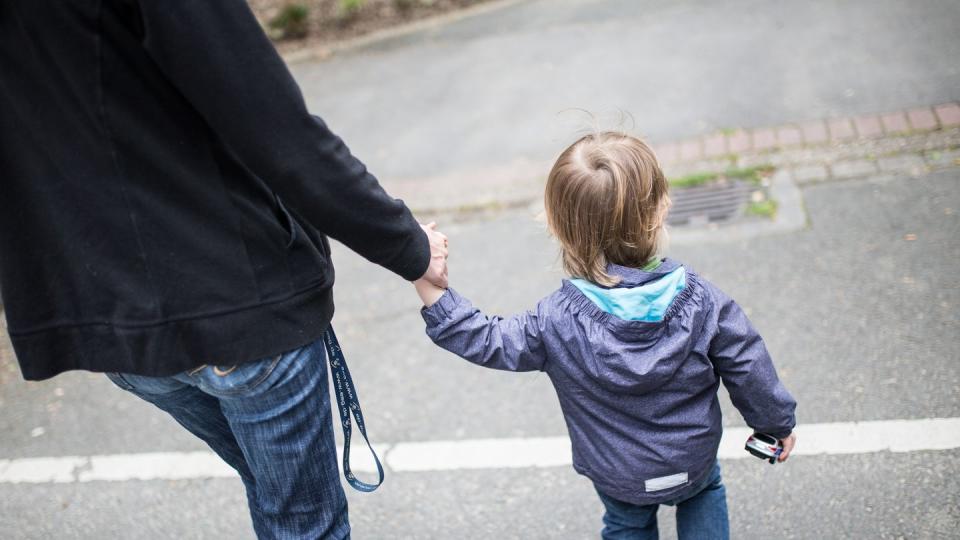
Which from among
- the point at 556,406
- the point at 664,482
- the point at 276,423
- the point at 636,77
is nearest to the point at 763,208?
the point at 556,406

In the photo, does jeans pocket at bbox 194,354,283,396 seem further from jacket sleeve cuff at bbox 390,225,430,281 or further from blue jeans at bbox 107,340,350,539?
jacket sleeve cuff at bbox 390,225,430,281

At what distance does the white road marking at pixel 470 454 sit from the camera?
2879 millimetres

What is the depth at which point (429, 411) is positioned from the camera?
348 cm

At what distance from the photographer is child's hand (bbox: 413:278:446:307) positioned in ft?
6.38

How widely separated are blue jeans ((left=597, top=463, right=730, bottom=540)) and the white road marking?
2.59ft

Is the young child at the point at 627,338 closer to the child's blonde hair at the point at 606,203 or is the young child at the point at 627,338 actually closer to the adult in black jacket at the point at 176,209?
the child's blonde hair at the point at 606,203

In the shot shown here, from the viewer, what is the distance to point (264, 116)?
5.02 ft

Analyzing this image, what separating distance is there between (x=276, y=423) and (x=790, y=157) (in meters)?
3.70

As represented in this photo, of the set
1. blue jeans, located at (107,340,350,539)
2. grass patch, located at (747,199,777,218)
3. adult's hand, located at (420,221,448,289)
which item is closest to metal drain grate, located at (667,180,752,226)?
grass patch, located at (747,199,777,218)

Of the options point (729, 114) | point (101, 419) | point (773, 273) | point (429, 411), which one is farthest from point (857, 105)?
point (101, 419)

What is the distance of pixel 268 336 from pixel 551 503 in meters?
1.51

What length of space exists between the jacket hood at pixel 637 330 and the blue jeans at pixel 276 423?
23.2 inches

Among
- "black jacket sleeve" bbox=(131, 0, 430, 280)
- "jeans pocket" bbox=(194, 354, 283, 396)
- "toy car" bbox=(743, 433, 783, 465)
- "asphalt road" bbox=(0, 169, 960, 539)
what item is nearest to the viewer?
"black jacket sleeve" bbox=(131, 0, 430, 280)

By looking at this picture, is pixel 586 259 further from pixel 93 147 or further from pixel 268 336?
pixel 93 147
